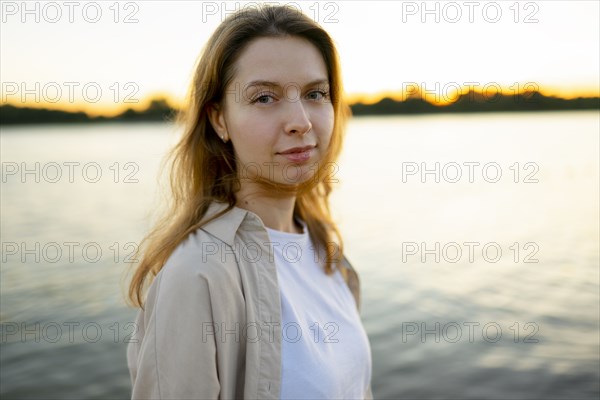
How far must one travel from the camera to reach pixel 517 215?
1065 centimetres

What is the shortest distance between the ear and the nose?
238mm

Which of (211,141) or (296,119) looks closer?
(296,119)

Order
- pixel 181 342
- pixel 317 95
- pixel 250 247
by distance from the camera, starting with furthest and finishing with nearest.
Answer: pixel 317 95, pixel 250 247, pixel 181 342

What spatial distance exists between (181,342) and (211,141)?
2.44 feet

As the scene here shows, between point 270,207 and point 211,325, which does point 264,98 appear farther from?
point 211,325

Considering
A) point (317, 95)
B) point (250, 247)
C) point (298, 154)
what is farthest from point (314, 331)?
point (317, 95)

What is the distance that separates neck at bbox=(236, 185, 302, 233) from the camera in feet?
5.78

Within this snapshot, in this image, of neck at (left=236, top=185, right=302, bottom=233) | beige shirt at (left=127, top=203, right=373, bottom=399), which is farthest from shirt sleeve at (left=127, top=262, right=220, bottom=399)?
neck at (left=236, top=185, right=302, bottom=233)

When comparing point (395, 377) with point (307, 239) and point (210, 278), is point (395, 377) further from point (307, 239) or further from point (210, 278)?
point (210, 278)

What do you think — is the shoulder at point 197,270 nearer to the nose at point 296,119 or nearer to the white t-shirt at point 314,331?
the white t-shirt at point 314,331

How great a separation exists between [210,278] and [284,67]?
27.0 inches

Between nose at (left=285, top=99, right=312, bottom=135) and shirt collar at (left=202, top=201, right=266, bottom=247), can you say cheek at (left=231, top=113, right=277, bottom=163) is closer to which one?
nose at (left=285, top=99, right=312, bottom=135)

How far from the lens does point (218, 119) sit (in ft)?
5.89

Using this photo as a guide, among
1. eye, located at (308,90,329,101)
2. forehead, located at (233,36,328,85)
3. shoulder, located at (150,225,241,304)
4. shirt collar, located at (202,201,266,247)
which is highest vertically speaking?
forehead, located at (233,36,328,85)
